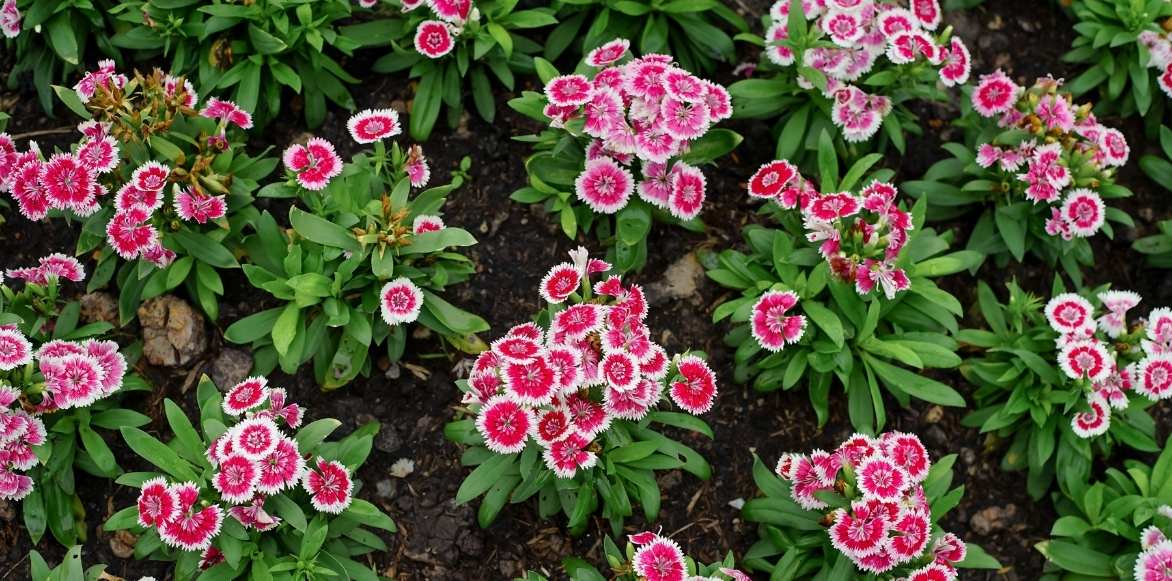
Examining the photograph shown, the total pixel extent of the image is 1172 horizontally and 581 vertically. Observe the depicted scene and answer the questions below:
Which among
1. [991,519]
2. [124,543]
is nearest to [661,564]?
[991,519]

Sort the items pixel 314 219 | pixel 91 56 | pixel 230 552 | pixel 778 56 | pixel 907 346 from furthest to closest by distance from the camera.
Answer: pixel 91 56 → pixel 778 56 → pixel 907 346 → pixel 314 219 → pixel 230 552

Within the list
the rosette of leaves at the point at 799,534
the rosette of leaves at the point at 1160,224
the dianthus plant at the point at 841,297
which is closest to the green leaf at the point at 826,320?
the dianthus plant at the point at 841,297

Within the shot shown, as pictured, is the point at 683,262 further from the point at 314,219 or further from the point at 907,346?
the point at 314,219

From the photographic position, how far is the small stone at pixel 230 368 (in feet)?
15.1

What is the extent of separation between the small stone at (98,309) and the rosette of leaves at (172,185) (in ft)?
0.19

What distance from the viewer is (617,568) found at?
4023 millimetres

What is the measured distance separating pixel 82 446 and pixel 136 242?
0.88m

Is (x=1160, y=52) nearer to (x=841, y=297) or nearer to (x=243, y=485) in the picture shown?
(x=841, y=297)

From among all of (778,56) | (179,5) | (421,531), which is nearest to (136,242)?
(179,5)

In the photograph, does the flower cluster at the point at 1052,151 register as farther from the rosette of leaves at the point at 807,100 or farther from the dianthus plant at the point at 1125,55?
the dianthus plant at the point at 1125,55

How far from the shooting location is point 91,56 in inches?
205

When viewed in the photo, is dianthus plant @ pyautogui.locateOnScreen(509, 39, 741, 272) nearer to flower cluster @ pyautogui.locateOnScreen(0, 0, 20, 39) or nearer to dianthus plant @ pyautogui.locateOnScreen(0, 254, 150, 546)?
dianthus plant @ pyautogui.locateOnScreen(0, 254, 150, 546)

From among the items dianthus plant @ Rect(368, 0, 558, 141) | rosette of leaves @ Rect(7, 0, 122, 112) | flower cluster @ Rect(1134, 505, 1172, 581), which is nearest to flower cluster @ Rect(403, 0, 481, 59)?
dianthus plant @ Rect(368, 0, 558, 141)

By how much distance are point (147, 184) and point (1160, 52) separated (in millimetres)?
4798
